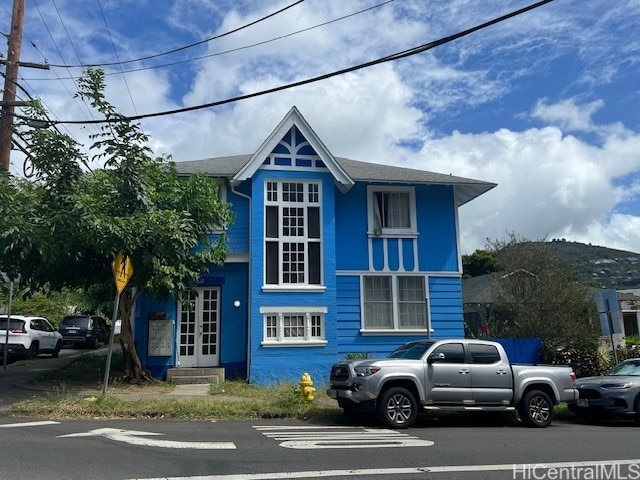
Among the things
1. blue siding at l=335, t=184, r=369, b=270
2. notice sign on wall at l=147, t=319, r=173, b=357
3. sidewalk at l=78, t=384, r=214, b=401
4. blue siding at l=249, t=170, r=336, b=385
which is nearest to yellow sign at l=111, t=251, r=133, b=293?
sidewalk at l=78, t=384, r=214, b=401

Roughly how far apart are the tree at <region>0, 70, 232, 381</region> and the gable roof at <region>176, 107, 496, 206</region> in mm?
2021

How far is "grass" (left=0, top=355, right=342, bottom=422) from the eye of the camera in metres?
10.8

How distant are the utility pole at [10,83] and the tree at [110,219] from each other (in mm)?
984

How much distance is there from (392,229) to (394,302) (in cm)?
222

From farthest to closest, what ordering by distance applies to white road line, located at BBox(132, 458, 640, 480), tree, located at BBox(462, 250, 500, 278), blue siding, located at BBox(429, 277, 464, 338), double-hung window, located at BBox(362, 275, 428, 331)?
1. tree, located at BBox(462, 250, 500, 278)
2. blue siding, located at BBox(429, 277, 464, 338)
3. double-hung window, located at BBox(362, 275, 428, 331)
4. white road line, located at BBox(132, 458, 640, 480)

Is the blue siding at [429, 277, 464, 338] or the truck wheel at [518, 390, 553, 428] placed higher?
the blue siding at [429, 277, 464, 338]

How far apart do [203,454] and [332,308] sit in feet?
29.5

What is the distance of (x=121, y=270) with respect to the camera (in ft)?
39.0

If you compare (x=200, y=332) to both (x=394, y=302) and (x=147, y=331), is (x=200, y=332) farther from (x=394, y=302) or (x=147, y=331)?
(x=394, y=302)

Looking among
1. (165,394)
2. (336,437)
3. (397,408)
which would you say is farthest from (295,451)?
(165,394)

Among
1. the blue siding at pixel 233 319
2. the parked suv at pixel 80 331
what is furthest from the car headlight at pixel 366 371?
the parked suv at pixel 80 331

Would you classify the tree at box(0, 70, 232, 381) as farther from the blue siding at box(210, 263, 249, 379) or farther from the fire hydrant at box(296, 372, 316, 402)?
the fire hydrant at box(296, 372, 316, 402)

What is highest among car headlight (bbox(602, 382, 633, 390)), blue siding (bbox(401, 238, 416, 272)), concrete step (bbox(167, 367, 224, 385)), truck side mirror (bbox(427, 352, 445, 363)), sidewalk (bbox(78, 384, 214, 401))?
blue siding (bbox(401, 238, 416, 272))

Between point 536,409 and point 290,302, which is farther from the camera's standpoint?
point 290,302
